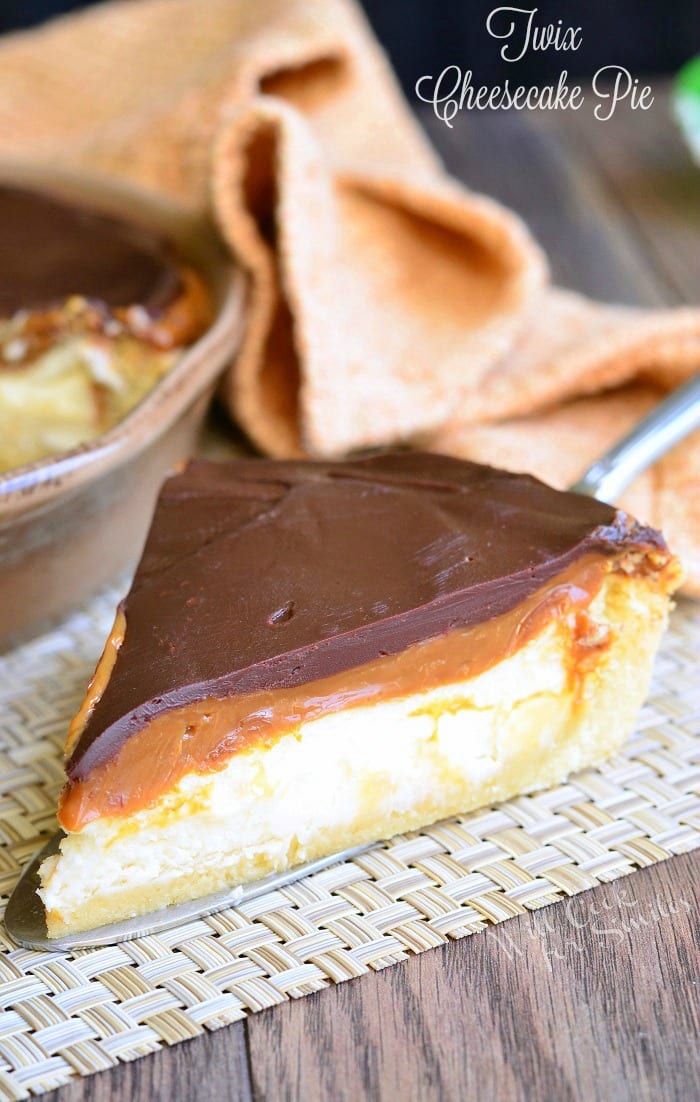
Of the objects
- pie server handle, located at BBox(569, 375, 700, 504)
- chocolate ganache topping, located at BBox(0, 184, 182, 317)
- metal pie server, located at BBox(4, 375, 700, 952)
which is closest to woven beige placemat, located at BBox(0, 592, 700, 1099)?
metal pie server, located at BBox(4, 375, 700, 952)

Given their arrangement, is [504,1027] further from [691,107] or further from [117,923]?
[691,107]

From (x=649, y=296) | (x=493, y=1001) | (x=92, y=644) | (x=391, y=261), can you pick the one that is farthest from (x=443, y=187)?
(x=493, y=1001)

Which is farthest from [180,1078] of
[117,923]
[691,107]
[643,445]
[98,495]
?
[691,107]

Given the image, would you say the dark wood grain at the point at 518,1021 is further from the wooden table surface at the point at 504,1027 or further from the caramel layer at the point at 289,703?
the caramel layer at the point at 289,703

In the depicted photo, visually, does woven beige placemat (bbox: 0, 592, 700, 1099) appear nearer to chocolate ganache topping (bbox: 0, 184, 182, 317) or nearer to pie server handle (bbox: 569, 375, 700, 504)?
pie server handle (bbox: 569, 375, 700, 504)

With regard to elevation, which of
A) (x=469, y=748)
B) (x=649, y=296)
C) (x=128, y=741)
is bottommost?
(x=649, y=296)

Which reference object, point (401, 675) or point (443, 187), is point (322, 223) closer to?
point (443, 187)

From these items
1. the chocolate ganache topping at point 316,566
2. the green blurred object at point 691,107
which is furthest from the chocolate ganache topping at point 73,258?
the green blurred object at point 691,107
